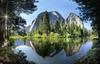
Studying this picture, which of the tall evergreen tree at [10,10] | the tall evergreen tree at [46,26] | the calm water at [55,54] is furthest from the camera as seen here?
the tall evergreen tree at [46,26]

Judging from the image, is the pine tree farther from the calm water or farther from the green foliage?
the green foliage

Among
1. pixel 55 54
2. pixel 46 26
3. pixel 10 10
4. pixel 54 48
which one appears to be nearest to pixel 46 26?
pixel 46 26

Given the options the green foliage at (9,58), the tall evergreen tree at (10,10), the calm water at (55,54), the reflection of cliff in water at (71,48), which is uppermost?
the tall evergreen tree at (10,10)

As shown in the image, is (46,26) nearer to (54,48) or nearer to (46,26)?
(46,26)

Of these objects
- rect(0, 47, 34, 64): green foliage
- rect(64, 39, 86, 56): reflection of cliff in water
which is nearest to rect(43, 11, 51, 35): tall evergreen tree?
rect(64, 39, 86, 56): reflection of cliff in water

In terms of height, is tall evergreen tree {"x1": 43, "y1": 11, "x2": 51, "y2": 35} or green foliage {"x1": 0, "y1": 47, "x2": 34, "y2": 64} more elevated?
green foliage {"x1": 0, "y1": 47, "x2": 34, "y2": 64}

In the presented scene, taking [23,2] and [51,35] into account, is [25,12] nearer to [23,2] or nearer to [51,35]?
[23,2]

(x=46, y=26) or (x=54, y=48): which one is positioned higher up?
(x=46, y=26)

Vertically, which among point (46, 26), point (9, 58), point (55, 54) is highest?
point (9, 58)

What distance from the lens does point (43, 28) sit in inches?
4621

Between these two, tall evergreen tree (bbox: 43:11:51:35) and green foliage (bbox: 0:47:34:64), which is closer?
green foliage (bbox: 0:47:34:64)

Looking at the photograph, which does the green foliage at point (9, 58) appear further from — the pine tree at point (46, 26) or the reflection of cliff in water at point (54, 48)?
the pine tree at point (46, 26)

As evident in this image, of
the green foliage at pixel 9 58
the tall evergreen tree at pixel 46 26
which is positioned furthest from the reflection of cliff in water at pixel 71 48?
the tall evergreen tree at pixel 46 26

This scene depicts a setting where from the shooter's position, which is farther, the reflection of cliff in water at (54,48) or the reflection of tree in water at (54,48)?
the reflection of tree in water at (54,48)
